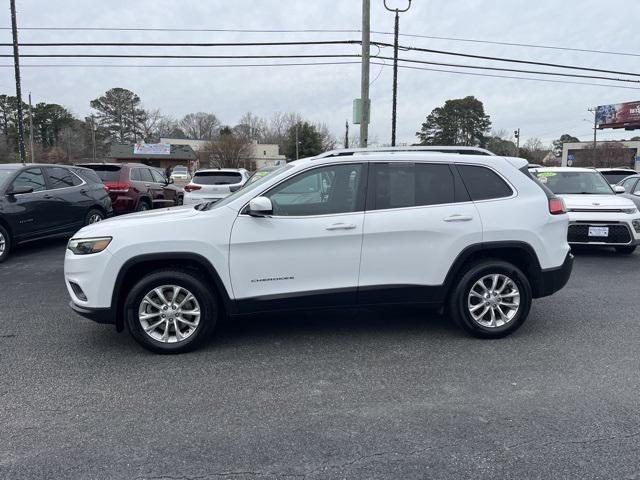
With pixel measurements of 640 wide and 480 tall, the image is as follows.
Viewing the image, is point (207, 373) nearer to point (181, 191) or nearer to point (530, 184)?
point (530, 184)

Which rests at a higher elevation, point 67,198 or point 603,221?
point 67,198

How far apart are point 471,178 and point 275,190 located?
190cm

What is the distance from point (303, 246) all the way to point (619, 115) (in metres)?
74.6

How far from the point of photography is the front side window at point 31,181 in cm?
862

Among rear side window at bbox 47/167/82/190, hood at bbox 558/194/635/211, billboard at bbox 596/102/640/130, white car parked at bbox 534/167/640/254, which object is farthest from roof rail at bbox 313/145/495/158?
billboard at bbox 596/102/640/130

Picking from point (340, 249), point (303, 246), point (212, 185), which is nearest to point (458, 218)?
point (340, 249)

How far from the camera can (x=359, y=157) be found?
4566 mm

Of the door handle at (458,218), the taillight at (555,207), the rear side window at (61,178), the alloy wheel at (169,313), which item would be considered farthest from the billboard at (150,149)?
the taillight at (555,207)

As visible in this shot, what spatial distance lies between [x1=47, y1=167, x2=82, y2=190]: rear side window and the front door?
6.98 m

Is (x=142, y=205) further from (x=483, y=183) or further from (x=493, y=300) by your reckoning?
(x=493, y=300)

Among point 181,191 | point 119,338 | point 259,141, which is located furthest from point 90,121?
point 119,338

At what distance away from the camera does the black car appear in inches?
330

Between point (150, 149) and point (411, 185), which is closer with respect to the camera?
point (411, 185)

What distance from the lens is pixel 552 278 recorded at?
4.71 meters
